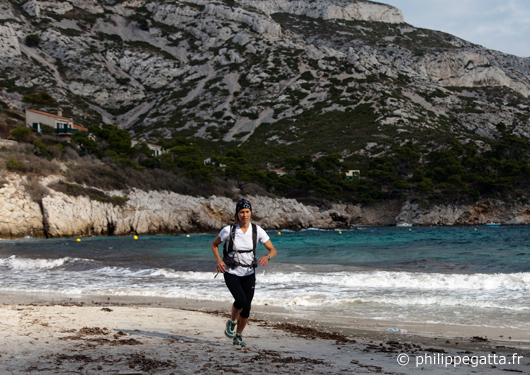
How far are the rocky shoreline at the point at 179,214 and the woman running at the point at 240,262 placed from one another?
99.9 feet

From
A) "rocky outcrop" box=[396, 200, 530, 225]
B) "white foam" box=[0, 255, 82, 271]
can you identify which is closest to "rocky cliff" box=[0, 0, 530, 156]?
"rocky outcrop" box=[396, 200, 530, 225]

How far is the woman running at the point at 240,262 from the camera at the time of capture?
18.4 ft

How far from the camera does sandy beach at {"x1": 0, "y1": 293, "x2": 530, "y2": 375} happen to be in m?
4.52

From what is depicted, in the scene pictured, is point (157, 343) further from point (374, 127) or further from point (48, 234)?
point (374, 127)

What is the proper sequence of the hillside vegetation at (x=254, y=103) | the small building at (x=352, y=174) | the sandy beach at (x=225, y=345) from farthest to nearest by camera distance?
the small building at (x=352, y=174) < the hillside vegetation at (x=254, y=103) < the sandy beach at (x=225, y=345)

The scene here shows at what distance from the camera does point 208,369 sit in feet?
14.4

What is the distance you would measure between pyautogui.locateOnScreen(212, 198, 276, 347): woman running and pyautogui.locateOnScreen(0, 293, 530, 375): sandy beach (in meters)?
0.42

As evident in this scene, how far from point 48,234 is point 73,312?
2766cm

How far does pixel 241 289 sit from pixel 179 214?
38.7 metres

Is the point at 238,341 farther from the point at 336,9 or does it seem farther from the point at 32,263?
the point at 336,9

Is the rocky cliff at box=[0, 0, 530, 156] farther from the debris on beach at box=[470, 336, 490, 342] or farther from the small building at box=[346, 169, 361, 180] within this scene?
the debris on beach at box=[470, 336, 490, 342]

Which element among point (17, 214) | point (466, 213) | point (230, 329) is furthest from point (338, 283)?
point (466, 213)

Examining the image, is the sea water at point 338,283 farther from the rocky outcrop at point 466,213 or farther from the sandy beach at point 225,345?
the rocky outcrop at point 466,213

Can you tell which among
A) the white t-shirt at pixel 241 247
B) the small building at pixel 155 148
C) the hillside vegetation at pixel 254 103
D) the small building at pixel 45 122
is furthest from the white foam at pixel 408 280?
the small building at pixel 155 148
